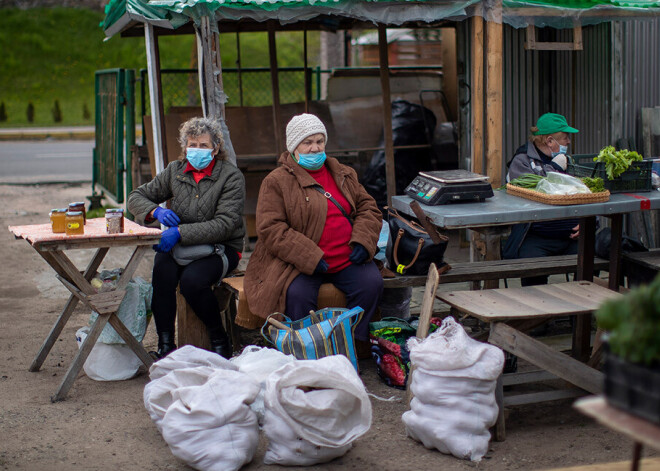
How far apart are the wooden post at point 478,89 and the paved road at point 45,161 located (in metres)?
9.04

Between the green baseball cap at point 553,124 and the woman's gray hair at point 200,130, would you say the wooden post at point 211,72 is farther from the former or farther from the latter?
the green baseball cap at point 553,124

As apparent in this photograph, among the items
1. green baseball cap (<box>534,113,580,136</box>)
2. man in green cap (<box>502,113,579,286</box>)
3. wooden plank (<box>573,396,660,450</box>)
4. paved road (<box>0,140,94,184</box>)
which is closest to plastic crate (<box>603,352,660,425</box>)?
wooden plank (<box>573,396,660,450</box>)

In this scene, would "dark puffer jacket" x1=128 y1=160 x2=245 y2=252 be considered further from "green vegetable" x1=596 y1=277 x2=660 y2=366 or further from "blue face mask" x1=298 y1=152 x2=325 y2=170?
"green vegetable" x1=596 y1=277 x2=660 y2=366

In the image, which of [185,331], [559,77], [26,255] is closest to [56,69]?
[26,255]

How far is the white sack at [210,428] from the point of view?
3404mm

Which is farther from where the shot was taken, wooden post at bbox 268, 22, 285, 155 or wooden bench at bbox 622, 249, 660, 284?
wooden post at bbox 268, 22, 285, 155

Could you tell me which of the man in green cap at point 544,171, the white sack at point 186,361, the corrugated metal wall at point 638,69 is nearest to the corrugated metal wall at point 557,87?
the corrugated metal wall at point 638,69

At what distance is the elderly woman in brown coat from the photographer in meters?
4.53

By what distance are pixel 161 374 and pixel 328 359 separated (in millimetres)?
838

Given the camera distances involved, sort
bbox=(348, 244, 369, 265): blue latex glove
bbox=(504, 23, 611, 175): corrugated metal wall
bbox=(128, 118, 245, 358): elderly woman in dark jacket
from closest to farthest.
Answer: bbox=(348, 244, 369, 265): blue latex glove → bbox=(128, 118, 245, 358): elderly woman in dark jacket → bbox=(504, 23, 611, 175): corrugated metal wall

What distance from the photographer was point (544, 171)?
5.27 meters

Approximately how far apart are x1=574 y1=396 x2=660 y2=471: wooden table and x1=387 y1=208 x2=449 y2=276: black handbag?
2.56 meters

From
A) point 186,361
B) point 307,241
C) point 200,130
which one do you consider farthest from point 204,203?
point 186,361

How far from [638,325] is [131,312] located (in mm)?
3414
